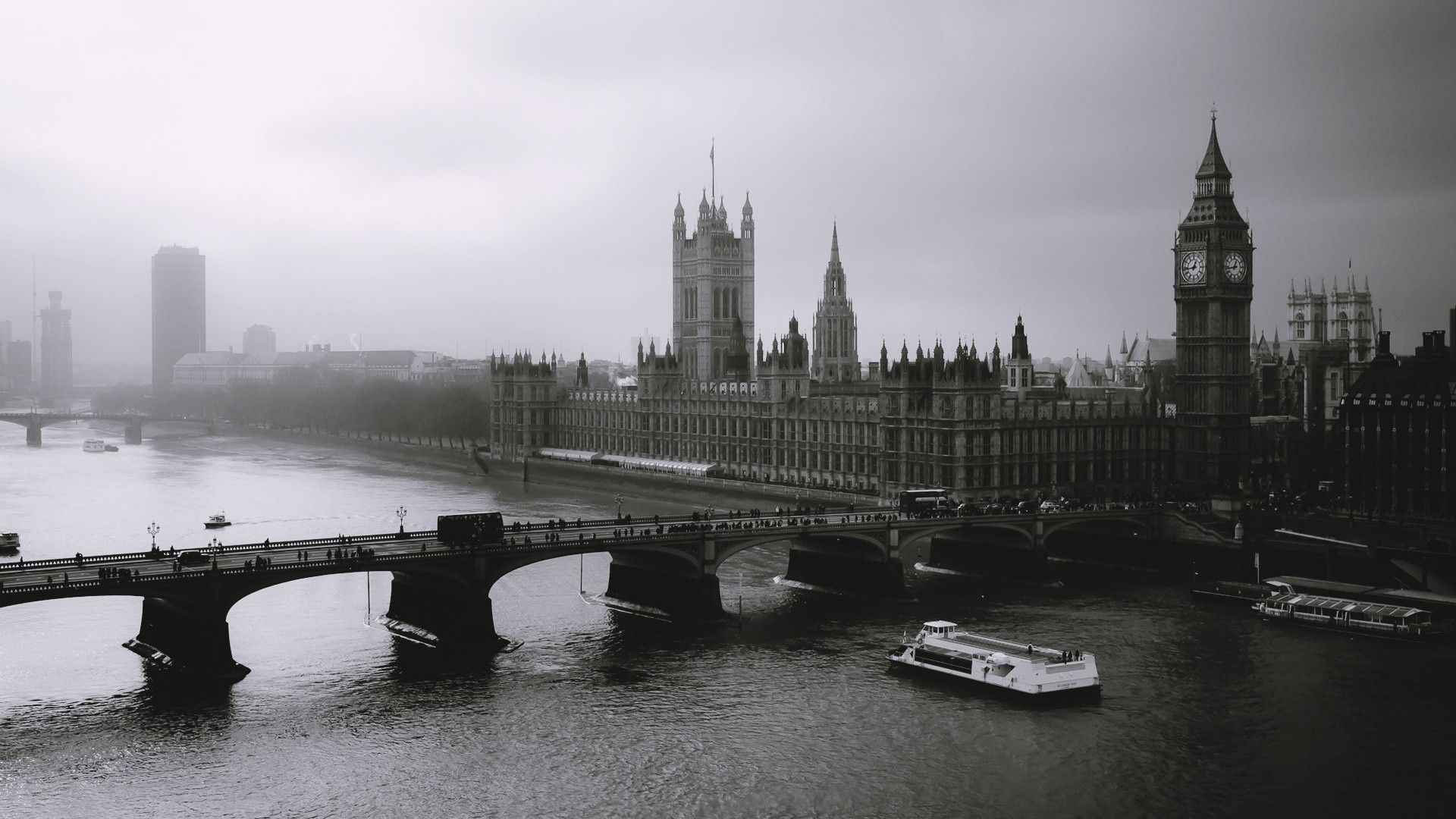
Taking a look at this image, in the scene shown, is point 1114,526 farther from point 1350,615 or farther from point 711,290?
point 711,290

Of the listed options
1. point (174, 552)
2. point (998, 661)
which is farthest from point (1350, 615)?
point (174, 552)

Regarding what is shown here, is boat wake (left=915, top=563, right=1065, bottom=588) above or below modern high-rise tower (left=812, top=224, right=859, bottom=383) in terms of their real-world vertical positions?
below

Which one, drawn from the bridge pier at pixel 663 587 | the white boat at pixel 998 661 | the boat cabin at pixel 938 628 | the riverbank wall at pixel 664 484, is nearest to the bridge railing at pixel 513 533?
the bridge pier at pixel 663 587

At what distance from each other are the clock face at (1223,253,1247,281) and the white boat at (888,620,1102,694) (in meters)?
59.5

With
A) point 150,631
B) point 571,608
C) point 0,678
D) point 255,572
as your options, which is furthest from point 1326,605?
point 0,678

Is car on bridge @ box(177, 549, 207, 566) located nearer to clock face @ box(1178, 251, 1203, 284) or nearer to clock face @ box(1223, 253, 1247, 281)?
clock face @ box(1178, 251, 1203, 284)

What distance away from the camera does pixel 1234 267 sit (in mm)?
113062

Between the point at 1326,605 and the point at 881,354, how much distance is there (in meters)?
53.7

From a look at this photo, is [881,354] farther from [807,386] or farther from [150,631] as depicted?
[150,631]

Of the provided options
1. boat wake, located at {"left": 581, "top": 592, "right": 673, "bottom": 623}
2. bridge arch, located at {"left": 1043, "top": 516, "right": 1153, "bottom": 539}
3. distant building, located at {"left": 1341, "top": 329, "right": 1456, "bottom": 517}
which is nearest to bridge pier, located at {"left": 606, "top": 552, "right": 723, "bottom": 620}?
boat wake, located at {"left": 581, "top": 592, "right": 673, "bottom": 623}

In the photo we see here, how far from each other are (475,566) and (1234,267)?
73.2m

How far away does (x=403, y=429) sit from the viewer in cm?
19550

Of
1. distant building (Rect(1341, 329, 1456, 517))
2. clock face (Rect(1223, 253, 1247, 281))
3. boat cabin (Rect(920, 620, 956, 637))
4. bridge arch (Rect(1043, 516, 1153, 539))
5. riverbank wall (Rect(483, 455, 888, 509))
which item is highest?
clock face (Rect(1223, 253, 1247, 281))

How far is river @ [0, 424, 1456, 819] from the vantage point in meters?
46.0
